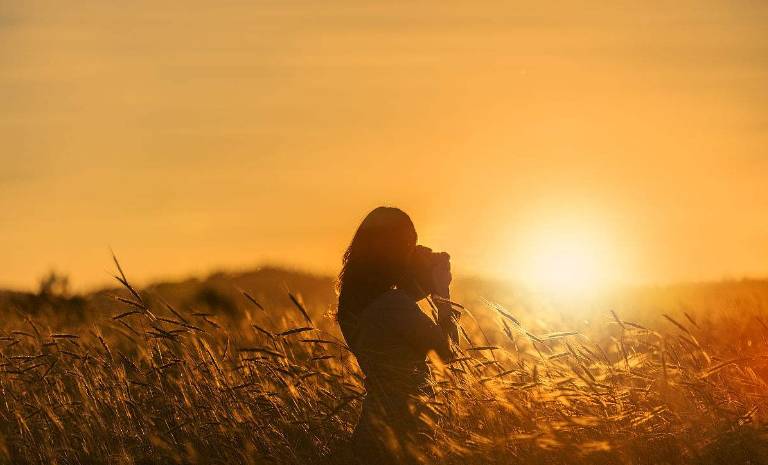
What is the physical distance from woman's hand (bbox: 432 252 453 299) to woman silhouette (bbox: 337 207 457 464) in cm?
28

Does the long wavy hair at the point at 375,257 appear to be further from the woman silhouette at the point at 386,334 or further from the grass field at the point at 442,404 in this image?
the grass field at the point at 442,404

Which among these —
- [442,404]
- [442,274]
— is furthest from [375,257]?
[442,404]

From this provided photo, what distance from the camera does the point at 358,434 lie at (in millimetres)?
6207

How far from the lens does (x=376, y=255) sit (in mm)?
6156

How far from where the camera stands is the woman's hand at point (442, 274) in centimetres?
652

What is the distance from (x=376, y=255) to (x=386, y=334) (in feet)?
1.47

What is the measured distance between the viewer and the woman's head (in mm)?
6102

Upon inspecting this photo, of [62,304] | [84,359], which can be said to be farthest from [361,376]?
[62,304]

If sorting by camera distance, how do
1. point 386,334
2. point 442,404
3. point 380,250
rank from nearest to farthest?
point 386,334, point 380,250, point 442,404

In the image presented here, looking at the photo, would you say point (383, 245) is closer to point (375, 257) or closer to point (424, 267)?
point (375, 257)

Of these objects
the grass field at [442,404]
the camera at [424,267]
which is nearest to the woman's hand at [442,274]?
the camera at [424,267]

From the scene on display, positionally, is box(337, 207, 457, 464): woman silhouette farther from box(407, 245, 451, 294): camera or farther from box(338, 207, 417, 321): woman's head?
box(407, 245, 451, 294): camera

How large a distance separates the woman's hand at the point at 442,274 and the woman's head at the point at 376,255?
1.21 feet

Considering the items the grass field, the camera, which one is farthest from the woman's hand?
the grass field
